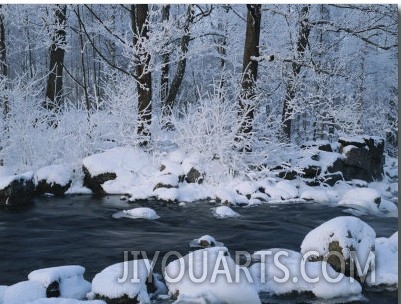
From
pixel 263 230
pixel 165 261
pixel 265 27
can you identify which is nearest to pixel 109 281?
pixel 165 261

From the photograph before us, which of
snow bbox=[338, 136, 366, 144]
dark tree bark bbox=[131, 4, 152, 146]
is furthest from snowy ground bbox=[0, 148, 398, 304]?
snow bbox=[338, 136, 366, 144]

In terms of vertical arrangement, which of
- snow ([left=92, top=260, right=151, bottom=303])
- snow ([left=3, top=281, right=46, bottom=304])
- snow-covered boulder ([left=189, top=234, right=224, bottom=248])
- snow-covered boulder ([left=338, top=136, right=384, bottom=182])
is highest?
snow-covered boulder ([left=338, top=136, right=384, bottom=182])

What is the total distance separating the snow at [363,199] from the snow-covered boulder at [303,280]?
381cm

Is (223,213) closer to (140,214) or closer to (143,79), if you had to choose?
(140,214)

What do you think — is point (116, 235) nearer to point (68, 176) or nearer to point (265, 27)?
point (68, 176)

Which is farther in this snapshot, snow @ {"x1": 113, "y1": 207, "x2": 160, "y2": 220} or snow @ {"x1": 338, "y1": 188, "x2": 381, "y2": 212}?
snow @ {"x1": 338, "y1": 188, "x2": 381, "y2": 212}

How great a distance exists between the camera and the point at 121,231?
20.2ft

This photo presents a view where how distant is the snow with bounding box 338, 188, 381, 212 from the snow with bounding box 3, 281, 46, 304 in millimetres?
5651

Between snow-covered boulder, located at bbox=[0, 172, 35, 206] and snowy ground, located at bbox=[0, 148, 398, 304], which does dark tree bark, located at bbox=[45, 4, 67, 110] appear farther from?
snow-covered boulder, located at bbox=[0, 172, 35, 206]

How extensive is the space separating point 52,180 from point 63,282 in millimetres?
5153

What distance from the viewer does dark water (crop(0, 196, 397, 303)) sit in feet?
16.5

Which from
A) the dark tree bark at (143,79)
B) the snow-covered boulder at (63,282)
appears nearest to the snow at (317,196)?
the dark tree bark at (143,79)

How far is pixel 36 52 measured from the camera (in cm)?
2770

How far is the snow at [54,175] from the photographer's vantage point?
348 inches
